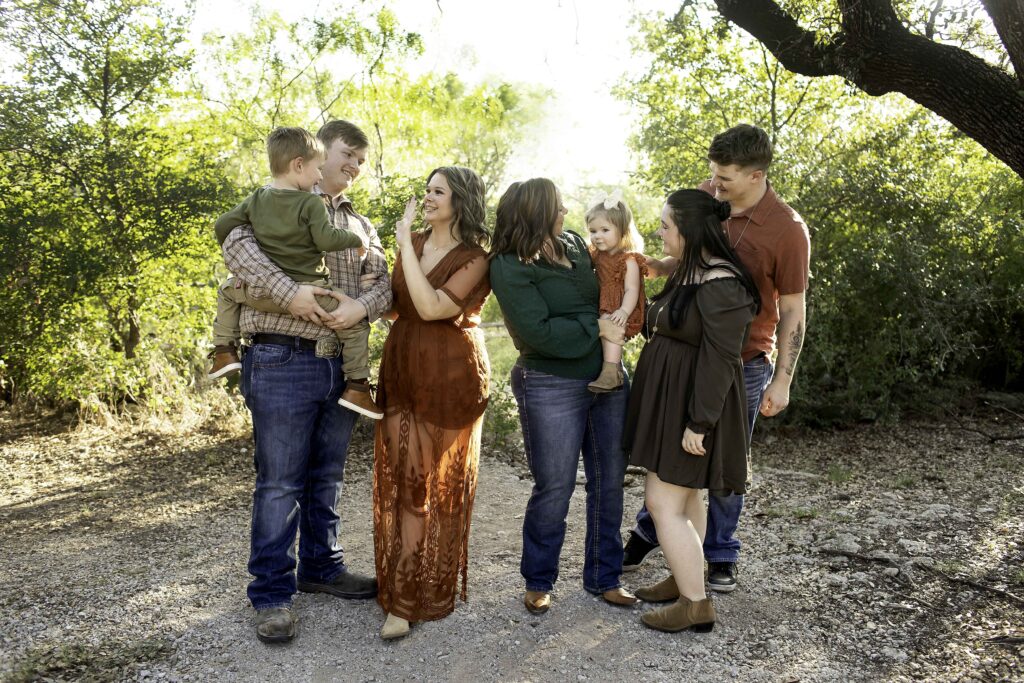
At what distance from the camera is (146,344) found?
7008 mm

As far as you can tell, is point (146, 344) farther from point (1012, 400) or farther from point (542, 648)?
point (1012, 400)

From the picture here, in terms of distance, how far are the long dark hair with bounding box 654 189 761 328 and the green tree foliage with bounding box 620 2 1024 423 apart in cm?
342

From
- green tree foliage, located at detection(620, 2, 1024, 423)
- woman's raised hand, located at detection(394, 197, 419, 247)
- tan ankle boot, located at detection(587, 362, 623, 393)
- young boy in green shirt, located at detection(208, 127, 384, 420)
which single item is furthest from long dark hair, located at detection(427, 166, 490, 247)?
green tree foliage, located at detection(620, 2, 1024, 423)

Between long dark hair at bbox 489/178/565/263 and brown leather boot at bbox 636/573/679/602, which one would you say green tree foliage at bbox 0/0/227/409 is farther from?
brown leather boot at bbox 636/573/679/602

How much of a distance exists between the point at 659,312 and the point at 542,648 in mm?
1370

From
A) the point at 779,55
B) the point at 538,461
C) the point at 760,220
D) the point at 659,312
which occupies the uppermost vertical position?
the point at 779,55

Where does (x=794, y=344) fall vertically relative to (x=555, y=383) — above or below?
above

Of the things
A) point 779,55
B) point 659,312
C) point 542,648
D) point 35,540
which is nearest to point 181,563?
point 35,540

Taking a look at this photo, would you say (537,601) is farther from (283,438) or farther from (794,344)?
(794,344)

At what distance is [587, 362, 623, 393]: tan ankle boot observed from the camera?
3217mm

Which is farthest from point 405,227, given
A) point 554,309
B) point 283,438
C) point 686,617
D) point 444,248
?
point 686,617

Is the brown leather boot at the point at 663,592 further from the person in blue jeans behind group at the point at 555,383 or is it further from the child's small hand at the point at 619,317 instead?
the child's small hand at the point at 619,317

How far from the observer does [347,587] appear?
3594 mm

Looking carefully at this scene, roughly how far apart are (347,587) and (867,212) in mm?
5148
